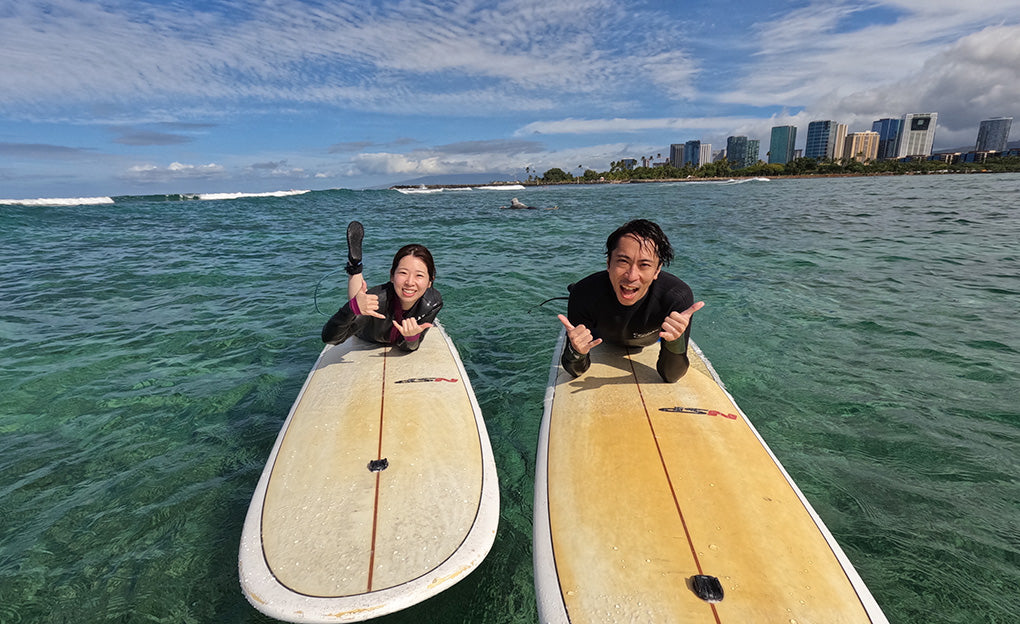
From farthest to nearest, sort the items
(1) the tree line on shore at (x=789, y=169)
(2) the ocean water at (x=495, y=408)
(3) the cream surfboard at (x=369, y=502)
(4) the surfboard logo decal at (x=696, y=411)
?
(1) the tree line on shore at (x=789, y=169) < (4) the surfboard logo decal at (x=696, y=411) < (2) the ocean water at (x=495, y=408) < (3) the cream surfboard at (x=369, y=502)

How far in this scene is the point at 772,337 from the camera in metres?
7.74

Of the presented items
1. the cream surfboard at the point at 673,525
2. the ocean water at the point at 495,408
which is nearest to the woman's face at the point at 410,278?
the ocean water at the point at 495,408

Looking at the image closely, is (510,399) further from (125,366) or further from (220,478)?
(125,366)

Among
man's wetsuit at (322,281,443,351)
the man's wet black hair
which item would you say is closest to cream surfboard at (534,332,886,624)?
the man's wet black hair

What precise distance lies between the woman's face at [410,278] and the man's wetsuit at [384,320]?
212 mm

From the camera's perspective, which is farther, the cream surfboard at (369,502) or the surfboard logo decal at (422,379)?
the surfboard logo decal at (422,379)

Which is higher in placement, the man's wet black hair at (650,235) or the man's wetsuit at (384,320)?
the man's wet black hair at (650,235)

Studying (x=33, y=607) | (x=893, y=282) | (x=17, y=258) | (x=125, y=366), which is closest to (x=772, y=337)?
(x=893, y=282)

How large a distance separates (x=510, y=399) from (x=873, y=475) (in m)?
3.94

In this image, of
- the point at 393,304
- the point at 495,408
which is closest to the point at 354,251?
the point at 393,304

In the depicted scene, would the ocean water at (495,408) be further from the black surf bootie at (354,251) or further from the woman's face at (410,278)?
the black surf bootie at (354,251)

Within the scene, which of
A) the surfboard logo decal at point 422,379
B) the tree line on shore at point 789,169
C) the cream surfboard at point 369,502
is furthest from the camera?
the tree line on shore at point 789,169

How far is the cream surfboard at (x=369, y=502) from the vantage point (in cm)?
258

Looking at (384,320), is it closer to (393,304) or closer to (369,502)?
(393,304)
